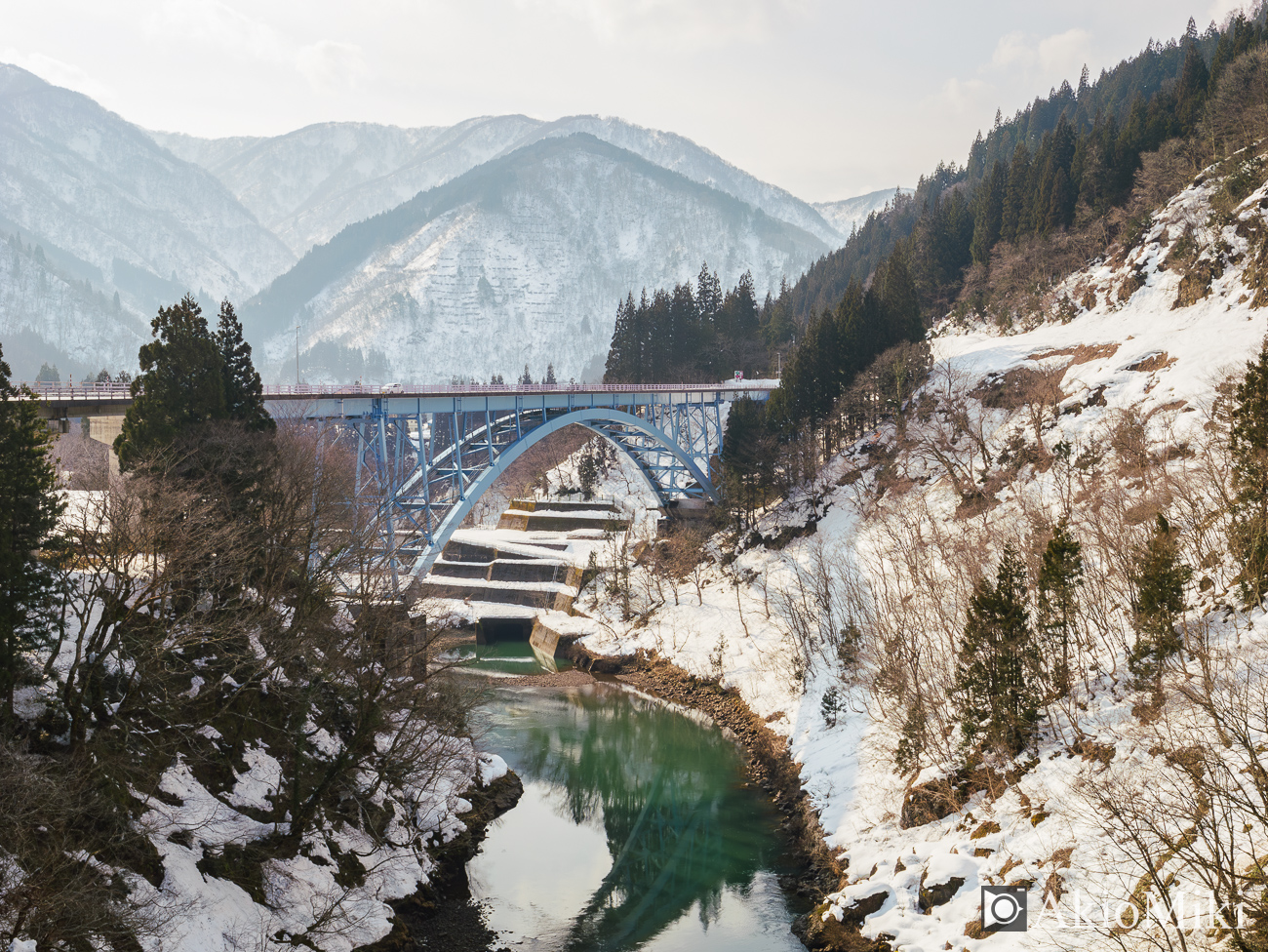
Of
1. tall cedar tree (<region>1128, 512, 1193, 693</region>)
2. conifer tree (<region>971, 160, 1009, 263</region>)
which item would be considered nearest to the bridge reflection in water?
tall cedar tree (<region>1128, 512, 1193, 693</region>)

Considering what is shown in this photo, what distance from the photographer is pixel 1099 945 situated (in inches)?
536

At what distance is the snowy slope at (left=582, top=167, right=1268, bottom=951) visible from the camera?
52.3 ft

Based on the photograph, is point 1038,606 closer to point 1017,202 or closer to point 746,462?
point 746,462

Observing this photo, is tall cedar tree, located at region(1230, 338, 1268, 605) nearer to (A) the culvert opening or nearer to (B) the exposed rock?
(B) the exposed rock

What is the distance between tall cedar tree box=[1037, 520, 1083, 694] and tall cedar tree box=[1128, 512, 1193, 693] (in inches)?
55.2

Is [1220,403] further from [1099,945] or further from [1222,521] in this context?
[1099,945]

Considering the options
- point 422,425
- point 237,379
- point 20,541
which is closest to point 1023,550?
point 237,379

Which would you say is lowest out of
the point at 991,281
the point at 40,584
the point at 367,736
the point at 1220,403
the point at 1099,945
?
the point at 1099,945

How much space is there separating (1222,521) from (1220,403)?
8.41m

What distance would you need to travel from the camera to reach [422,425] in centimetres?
4169

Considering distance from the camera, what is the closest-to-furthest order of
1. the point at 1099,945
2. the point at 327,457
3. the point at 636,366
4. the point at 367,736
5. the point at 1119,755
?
the point at 1099,945, the point at 1119,755, the point at 367,736, the point at 327,457, the point at 636,366

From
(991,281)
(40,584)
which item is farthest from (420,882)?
(991,281)

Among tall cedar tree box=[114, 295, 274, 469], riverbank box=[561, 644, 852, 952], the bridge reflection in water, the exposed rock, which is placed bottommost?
the bridge reflection in water

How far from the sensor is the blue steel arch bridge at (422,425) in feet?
110
